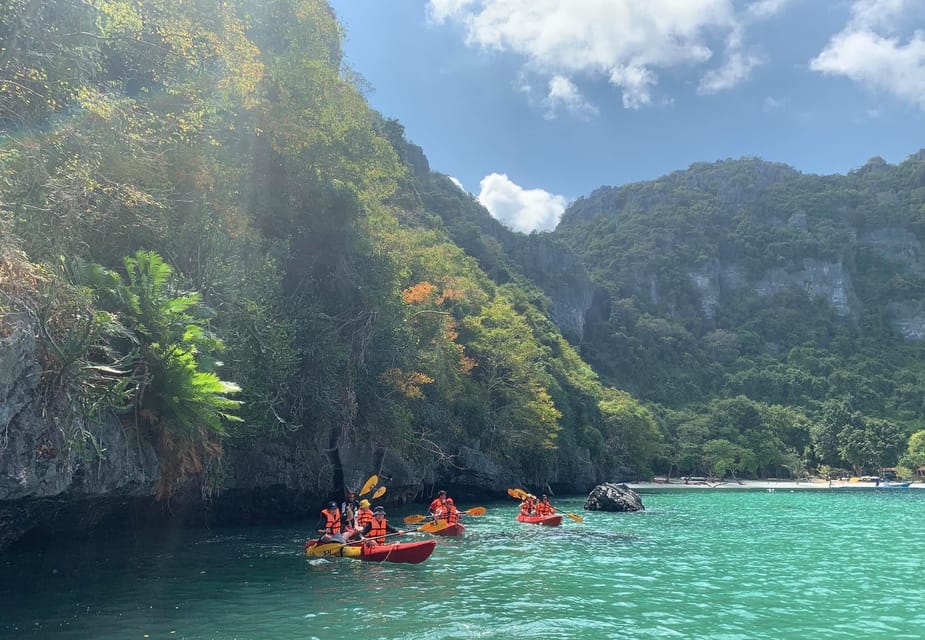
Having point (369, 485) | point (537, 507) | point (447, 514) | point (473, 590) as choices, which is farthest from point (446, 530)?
point (473, 590)

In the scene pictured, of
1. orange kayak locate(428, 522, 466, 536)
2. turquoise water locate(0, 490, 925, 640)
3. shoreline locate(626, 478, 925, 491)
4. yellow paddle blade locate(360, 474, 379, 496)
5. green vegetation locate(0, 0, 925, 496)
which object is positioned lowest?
shoreline locate(626, 478, 925, 491)

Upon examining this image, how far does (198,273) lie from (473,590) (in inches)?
398

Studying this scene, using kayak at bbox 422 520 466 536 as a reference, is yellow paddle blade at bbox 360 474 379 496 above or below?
above

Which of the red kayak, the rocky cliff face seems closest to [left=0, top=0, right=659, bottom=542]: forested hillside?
the rocky cliff face

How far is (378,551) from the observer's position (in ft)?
43.5

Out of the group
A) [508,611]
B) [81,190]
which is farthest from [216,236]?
[508,611]

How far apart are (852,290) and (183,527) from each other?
14988 cm

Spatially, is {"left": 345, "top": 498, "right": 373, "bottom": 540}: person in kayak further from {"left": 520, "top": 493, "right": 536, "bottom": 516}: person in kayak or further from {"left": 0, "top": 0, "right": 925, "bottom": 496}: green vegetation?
{"left": 520, "top": 493, "right": 536, "bottom": 516}: person in kayak

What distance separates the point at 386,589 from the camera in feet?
35.6

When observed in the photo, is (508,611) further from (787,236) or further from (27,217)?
(787,236)

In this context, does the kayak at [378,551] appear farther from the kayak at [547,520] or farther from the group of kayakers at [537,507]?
the group of kayakers at [537,507]

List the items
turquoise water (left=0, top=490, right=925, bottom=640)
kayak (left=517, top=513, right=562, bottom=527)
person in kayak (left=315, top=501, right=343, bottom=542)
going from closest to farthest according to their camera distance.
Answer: turquoise water (left=0, top=490, right=925, bottom=640) → person in kayak (left=315, top=501, right=343, bottom=542) → kayak (left=517, top=513, right=562, bottom=527)

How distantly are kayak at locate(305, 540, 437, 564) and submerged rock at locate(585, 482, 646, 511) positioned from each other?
18.0 meters

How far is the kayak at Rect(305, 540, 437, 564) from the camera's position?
1292cm
